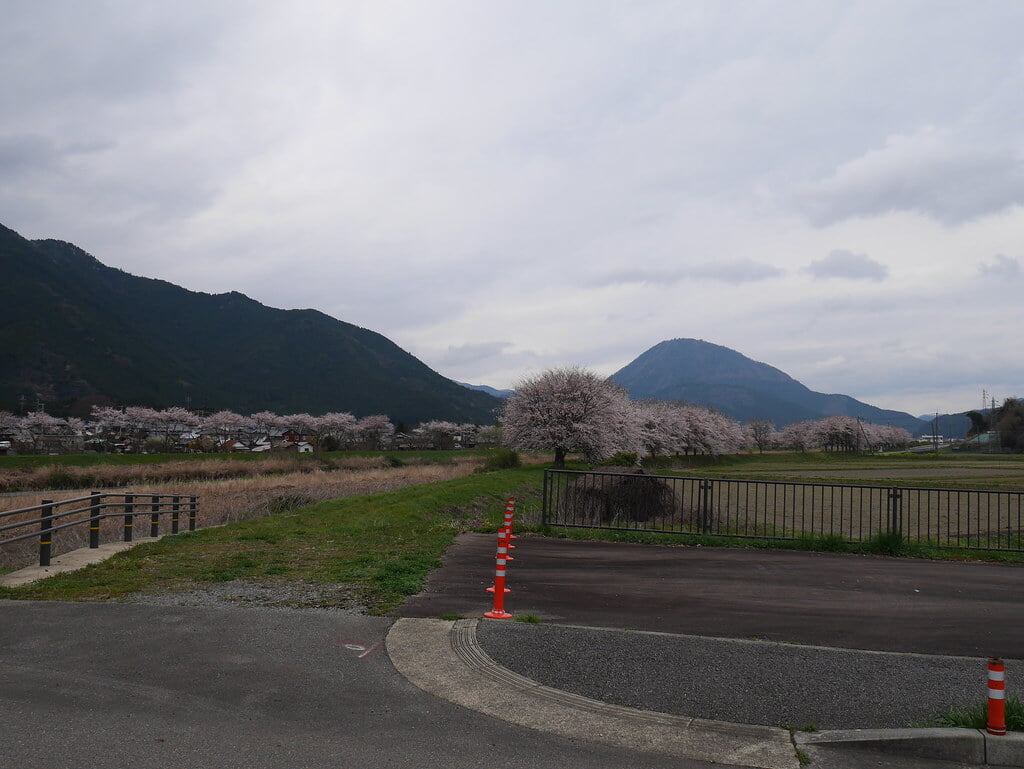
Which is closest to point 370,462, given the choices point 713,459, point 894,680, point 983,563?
point 713,459

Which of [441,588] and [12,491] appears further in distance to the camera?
[12,491]

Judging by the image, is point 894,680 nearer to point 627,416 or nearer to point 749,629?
point 749,629

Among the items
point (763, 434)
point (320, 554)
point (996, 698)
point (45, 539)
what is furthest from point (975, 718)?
point (763, 434)

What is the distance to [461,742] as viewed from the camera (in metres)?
4.77

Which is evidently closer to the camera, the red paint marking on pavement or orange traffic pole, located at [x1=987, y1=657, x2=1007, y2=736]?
orange traffic pole, located at [x1=987, y1=657, x2=1007, y2=736]

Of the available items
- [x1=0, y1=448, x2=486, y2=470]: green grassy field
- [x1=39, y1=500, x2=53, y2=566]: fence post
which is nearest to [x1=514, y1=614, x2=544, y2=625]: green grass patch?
[x1=39, y1=500, x2=53, y2=566]: fence post

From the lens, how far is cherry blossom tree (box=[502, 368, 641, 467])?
4772 cm

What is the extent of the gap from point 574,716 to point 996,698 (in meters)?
2.78

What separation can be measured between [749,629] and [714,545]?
6511 millimetres

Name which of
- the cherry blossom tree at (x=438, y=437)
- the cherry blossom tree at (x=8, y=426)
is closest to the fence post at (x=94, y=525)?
the cherry blossom tree at (x=8, y=426)

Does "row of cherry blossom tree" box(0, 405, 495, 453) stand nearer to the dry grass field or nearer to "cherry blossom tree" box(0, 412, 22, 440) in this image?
"cherry blossom tree" box(0, 412, 22, 440)

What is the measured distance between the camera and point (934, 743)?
473 cm

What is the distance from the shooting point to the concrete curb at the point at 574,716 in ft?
15.5

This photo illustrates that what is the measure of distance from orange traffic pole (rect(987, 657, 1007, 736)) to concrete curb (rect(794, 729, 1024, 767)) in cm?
6
